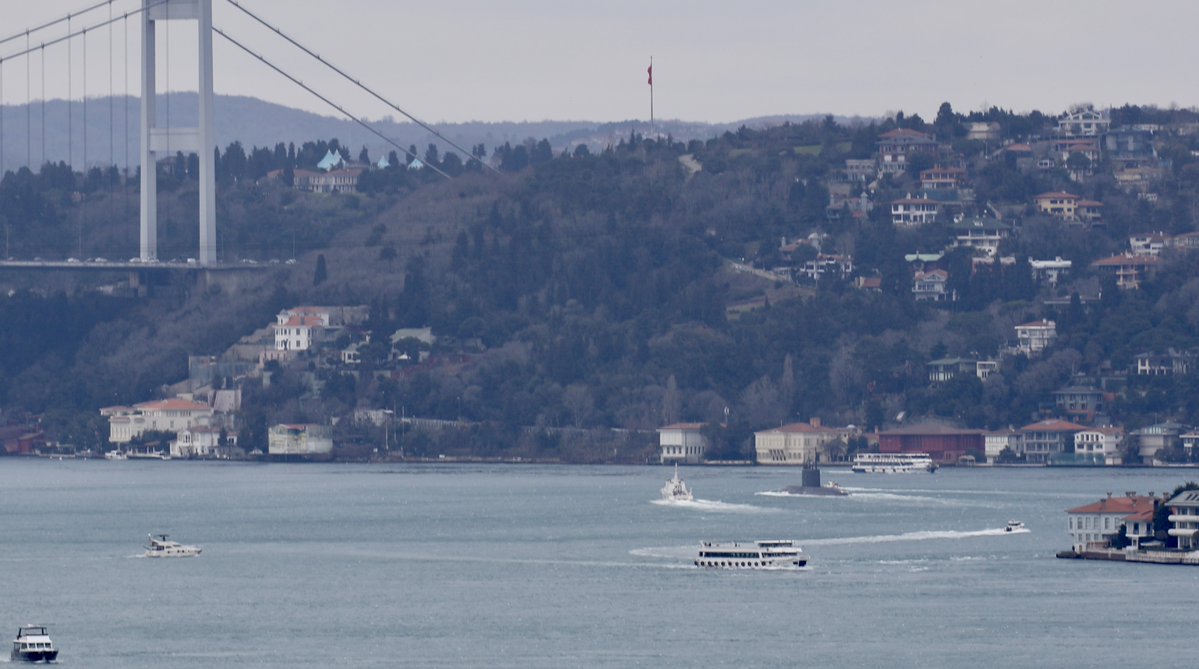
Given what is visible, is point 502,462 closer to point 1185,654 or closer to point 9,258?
point 9,258

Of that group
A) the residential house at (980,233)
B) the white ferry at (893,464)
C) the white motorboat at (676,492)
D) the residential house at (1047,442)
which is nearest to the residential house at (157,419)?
the white ferry at (893,464)

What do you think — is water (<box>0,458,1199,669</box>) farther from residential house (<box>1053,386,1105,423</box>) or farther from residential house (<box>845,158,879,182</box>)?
residential house (<box>845,158,879,182</box>)

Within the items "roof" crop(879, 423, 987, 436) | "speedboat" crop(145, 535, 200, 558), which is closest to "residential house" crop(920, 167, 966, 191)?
"roof" crop(879, 423, 987, 436)

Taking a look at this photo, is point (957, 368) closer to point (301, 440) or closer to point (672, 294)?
point (672, 294)

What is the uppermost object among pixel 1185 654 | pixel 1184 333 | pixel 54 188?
pixel 54 188

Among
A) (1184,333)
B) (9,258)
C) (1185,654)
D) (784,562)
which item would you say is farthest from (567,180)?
(1185,654)

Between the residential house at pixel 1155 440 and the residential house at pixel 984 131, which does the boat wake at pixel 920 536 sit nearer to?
the residential house at pixel 1155 440
